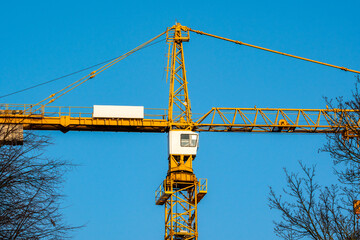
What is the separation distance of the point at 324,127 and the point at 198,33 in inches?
736

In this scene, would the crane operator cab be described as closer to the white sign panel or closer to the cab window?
the cab window

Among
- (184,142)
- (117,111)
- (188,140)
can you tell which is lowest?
(184,142)

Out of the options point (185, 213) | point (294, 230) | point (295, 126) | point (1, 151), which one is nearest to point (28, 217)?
point (1, 151)

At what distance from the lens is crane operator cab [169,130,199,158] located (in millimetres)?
64938

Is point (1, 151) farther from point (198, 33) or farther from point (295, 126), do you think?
point (198, 33)

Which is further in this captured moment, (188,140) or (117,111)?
(188,140)

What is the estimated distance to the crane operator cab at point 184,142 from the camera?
213 feet

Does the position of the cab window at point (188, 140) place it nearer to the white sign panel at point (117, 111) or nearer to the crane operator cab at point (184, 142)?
the crane operator cab at point (184, 142)

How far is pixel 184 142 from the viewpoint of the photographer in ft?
213

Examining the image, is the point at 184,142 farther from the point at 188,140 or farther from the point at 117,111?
the point at 117,111

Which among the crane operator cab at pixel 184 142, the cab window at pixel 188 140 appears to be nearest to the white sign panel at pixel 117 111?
the crane operator cab at pixel 184 142

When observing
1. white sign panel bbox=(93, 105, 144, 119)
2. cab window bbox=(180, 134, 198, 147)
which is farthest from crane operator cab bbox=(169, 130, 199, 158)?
white sign panel bbox=(93, 105, 144, 119)

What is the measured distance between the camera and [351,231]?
76.9 ft

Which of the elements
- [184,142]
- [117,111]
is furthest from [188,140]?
[117,111]
